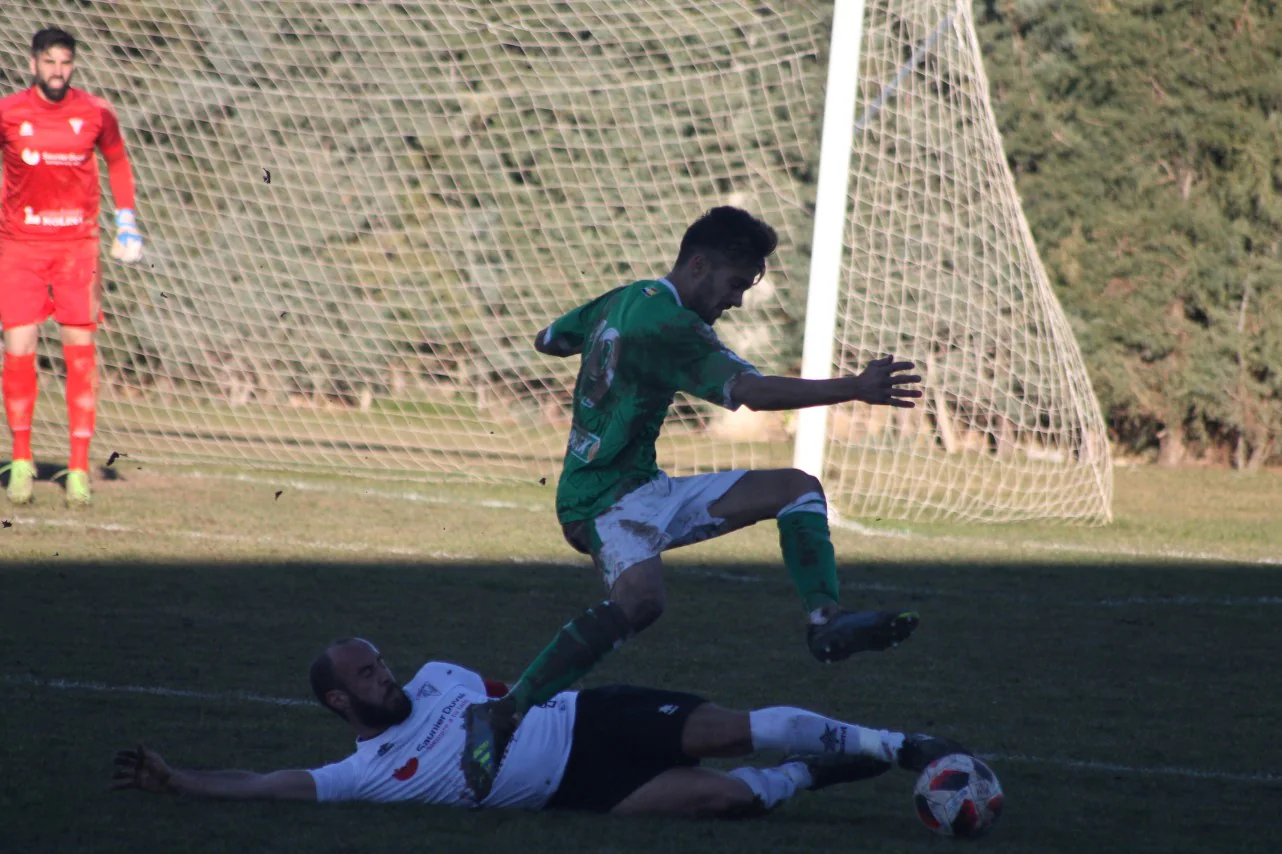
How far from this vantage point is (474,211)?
13852 mm

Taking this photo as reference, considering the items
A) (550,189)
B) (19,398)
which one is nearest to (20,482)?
(19,398)

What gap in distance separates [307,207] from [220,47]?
4.82 feet

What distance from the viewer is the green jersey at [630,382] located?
4547 millimetres

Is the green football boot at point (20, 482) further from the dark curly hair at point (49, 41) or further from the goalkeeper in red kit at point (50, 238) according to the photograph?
the dark curly hair at point (49, 41)

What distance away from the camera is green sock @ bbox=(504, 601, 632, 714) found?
4.32m

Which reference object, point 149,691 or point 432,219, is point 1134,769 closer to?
point 149,691

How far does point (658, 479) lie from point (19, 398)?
6045 mm

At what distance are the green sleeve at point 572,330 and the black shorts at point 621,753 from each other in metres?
1.21

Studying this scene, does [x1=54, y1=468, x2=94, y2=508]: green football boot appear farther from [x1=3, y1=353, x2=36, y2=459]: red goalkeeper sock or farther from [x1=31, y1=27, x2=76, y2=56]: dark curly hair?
[x1=31, y1=27, x2=76, y2=56]: dark curly hair

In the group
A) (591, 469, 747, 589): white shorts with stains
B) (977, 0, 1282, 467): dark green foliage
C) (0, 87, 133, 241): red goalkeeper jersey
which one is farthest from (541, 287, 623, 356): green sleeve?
(977, 0, 1282, 467): dark green foliage

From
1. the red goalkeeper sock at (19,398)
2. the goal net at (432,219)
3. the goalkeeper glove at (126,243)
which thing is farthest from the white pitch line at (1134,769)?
the goal net at (432,219)

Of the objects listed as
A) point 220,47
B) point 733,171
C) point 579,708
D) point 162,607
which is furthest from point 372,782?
point 220,47

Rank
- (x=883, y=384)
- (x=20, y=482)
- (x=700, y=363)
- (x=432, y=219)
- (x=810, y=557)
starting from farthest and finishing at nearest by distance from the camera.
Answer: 1. (x=432, y=219)
2. (x=20, y=482)
3. (x=810, y=557)
4. (x=700, y=363)
5. (x=883, y=384)

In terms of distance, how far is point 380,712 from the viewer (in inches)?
169
